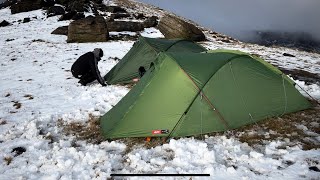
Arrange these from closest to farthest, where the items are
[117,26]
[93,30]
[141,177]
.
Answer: [141,177] < [93,30] < [117,26]

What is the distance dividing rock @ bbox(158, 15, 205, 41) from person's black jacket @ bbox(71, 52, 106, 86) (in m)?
14.1

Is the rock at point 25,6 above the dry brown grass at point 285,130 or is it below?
below

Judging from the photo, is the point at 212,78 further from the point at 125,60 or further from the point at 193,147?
the point at 125,60

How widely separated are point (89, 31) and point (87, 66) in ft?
44.8

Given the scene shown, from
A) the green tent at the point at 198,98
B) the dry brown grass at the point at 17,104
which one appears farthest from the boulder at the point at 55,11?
the green tent at the point at 198,98

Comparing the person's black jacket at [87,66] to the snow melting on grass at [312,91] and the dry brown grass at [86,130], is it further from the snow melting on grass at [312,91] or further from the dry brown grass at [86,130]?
the snow melting on grass at [312,91]

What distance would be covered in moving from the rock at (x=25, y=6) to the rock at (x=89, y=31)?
2347 centimetres

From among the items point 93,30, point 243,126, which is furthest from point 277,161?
point 93,30

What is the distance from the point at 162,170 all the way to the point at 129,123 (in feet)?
6.75

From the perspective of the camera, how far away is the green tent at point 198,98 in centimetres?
841

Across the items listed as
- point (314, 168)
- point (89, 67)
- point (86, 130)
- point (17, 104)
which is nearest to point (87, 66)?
point (89, 67)

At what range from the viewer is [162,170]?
6.89 meters

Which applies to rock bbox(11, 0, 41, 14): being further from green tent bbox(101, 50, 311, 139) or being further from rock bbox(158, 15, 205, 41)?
green tent bbox(101, 50, 311, 139)

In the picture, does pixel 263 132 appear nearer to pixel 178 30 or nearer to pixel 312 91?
pixel 312 91
